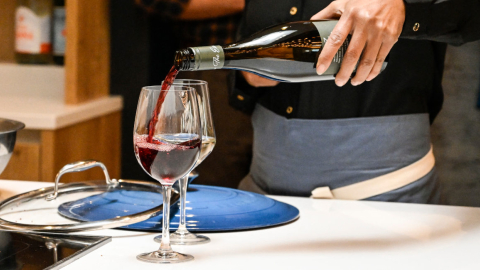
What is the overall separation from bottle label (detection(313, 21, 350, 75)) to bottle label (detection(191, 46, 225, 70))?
0.19m

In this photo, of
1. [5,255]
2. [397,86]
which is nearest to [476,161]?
[397,86]

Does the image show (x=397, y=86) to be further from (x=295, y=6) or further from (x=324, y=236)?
(x=324, y=236)

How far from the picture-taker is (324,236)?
846mm

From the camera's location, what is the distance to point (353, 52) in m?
0.86

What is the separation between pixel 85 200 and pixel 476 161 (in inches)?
61.6

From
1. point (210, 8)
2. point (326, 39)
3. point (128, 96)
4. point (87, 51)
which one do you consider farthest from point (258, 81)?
point (128, 96)

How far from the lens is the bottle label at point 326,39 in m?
0.88

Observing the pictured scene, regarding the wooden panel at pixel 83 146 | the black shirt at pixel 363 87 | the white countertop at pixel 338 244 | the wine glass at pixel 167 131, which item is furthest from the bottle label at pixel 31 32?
the wine glass at pixel 167 131

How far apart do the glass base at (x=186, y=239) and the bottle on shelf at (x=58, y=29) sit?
5.08ft

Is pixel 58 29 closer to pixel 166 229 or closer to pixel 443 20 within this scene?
pixel 443 20

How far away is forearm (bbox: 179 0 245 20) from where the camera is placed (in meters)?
2.09

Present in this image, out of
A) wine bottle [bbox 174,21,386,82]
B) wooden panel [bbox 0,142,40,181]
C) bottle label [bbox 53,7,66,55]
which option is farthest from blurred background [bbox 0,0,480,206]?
wine bottle [bbox 174,21,386,82]

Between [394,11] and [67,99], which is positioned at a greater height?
[394,11]

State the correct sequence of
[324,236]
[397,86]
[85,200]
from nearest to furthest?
[324,236] < [85,200] < [397,86]
